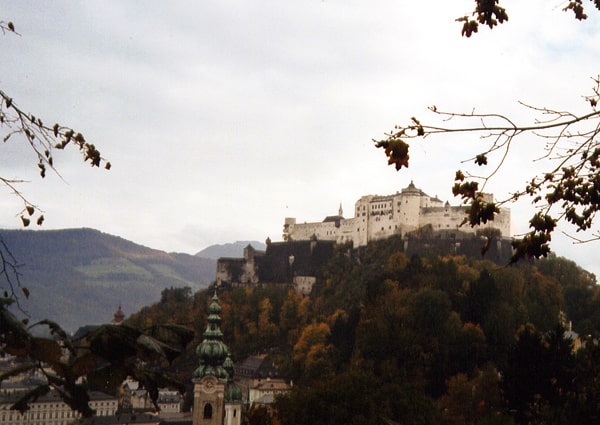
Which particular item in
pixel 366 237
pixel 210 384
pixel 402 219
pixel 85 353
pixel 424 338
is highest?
pixel 402 219

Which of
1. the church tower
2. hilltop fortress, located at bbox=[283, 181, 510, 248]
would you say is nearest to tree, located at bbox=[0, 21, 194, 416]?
the church tower

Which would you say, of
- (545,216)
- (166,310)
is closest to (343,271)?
(166,310)

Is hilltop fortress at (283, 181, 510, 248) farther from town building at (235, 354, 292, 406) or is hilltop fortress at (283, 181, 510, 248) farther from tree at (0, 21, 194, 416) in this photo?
tree at (0, 21, 194, 416)

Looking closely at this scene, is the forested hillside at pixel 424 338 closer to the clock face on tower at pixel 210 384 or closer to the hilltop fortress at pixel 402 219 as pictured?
the hilltop fortress at pixel 402 219

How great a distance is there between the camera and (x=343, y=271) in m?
103

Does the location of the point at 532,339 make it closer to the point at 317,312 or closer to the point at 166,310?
the point at 317,312

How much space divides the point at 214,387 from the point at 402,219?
50146 millimetres

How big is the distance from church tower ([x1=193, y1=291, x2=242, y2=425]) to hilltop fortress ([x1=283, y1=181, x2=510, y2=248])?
139 feet

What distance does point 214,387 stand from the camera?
52250 millimetres

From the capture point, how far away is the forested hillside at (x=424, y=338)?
34.7 m

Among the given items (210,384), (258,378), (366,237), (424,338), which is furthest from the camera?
(366,237)

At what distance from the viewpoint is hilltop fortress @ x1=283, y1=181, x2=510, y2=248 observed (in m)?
95.8

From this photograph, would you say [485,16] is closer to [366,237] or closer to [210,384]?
[210,384]

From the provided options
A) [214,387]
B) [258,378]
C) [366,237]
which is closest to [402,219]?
[366,237]
